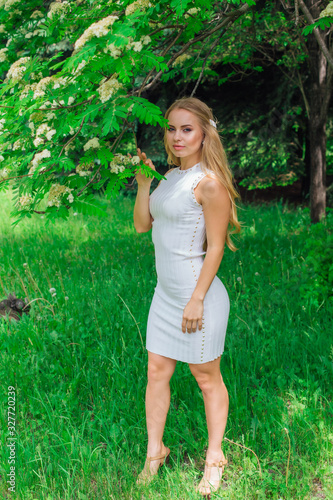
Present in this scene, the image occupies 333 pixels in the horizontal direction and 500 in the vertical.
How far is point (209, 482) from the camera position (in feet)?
8.04

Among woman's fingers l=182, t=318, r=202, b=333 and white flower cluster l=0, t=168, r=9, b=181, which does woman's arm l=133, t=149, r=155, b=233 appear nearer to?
woman's fingers l=182, t=318, r=202, b=333

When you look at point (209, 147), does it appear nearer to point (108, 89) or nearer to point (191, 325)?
point (108, 89)

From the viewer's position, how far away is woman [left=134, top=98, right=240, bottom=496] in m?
2.30

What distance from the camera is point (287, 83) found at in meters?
8.58

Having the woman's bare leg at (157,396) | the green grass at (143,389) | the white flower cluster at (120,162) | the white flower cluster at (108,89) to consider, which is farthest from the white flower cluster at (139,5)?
the green grass at (143,389)

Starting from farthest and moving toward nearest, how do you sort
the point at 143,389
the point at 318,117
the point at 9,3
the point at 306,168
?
the point at 306,168 → the point at 318,117 → the point at 143,389 → the point at 9,3

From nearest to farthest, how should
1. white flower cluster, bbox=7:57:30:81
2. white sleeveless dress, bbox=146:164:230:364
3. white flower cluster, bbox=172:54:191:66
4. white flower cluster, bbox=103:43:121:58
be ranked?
white flower cluster, bbox=103:43:121:58 < white sleeveless dress, bbox=146:164:230:364 < white flower cluster, bbox=7:57:30:81 < white flower cluster, bbox=172:54:191:66

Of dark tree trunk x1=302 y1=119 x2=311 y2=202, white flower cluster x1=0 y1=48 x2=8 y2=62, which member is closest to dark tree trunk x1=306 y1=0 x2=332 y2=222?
dark tree trunk x1=302 y1=119 x2=311 y2=202

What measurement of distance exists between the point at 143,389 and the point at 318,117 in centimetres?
495

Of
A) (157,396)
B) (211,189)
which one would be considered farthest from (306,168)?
(157,396)

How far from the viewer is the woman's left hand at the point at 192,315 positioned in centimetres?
229

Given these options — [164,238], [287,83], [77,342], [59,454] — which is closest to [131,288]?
[77,342]

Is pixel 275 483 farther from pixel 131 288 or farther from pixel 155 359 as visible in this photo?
pixel 131 288

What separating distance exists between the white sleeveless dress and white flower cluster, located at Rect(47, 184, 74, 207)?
1.51 ft
